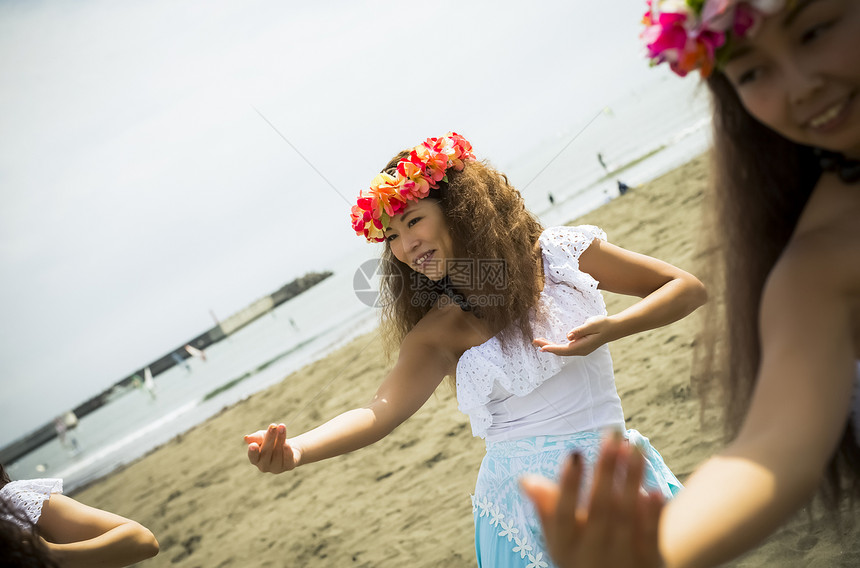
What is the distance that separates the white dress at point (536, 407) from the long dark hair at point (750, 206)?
1.34m

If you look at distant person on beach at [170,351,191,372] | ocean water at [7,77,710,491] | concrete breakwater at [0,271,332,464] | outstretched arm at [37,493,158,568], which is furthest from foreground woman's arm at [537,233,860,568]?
distant person on beach at [170,351,191,372]

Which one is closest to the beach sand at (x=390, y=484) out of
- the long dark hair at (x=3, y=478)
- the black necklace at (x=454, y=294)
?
the black necklace at (x=454, y=294)

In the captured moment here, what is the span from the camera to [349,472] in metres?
7.91

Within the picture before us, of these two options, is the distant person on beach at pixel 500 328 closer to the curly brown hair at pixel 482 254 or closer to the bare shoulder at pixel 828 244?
the curly brown hair at pixel 482 254

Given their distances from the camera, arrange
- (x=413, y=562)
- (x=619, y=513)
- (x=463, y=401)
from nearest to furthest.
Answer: (x=619, y=513), (x=463, y=401), (x=413, y=562)

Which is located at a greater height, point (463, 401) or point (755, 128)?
point (755, 128)

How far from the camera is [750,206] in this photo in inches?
53.2

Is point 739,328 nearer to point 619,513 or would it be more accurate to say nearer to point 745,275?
point 745,275

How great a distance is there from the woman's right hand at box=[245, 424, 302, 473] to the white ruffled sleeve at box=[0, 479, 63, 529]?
67 centimetres

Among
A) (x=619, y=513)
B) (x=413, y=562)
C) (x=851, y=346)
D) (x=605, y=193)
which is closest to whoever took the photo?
(x=619, y=513)

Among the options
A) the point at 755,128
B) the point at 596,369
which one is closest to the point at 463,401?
the point at 596,369

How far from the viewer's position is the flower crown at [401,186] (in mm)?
3031

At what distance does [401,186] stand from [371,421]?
40.1 inches

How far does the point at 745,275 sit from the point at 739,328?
103 mm
